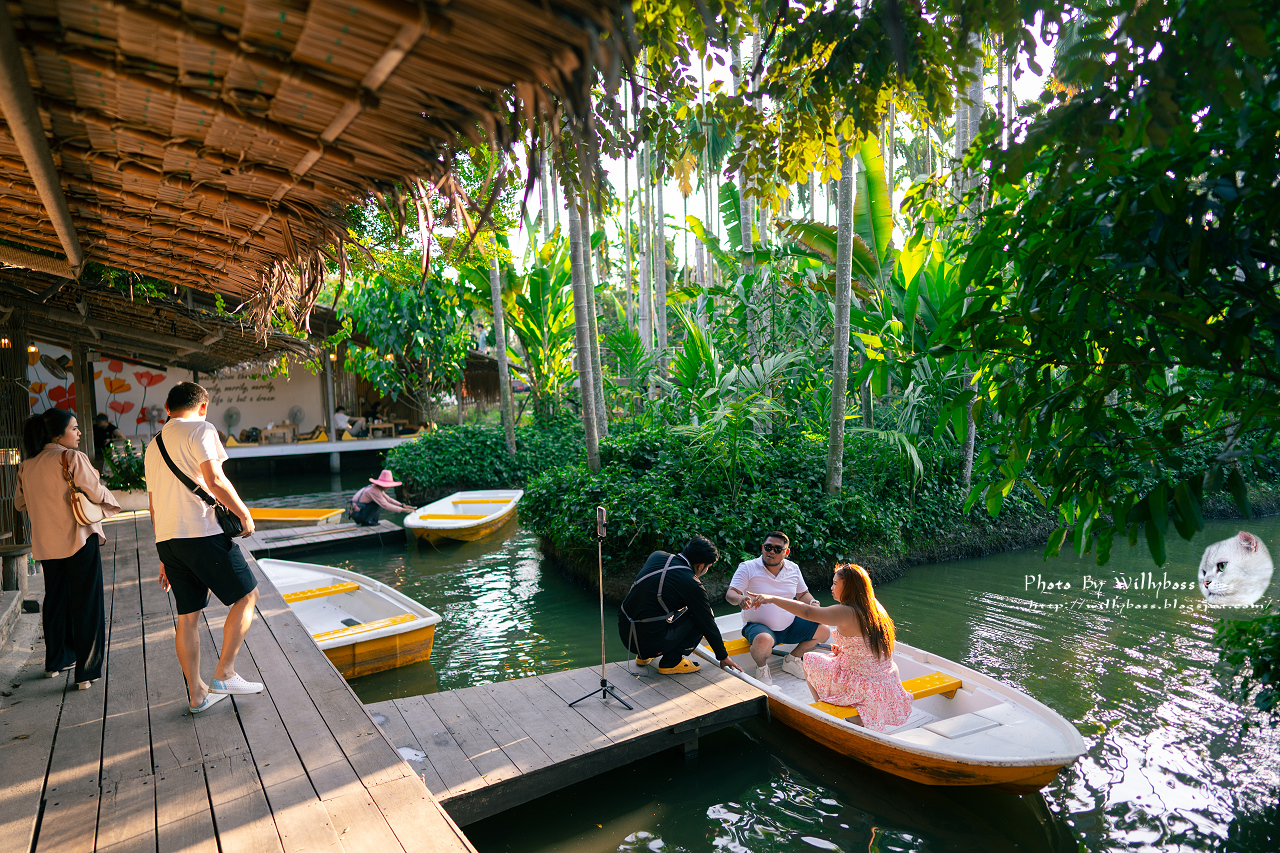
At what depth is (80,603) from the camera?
12.8 feet

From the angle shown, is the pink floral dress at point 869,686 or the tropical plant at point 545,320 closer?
the pink floral dress at point 869,686

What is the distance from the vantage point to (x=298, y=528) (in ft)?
38.1

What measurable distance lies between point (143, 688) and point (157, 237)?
242 cm

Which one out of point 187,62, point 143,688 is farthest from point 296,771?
point 187,62

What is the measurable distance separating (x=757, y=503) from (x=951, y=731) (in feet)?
14.5

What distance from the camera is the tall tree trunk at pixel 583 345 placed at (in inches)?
390

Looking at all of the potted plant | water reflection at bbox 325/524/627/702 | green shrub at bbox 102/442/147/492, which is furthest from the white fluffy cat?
green shrub at bbox 102/442/147/492

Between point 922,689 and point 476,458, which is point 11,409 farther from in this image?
point 476,458

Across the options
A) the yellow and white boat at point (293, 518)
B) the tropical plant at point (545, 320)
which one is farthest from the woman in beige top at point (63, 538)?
the tropical plant at point (545, 320)

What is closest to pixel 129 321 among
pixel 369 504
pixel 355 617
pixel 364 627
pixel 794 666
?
pixel 355 617

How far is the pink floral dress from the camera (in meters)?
4.59

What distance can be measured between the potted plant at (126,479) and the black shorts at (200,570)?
8.05 meters

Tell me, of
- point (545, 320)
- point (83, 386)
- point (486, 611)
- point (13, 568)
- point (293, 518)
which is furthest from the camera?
point (545, 320)

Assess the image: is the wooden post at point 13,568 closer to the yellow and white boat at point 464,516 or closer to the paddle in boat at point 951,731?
the paddle in boat at point 951,731
